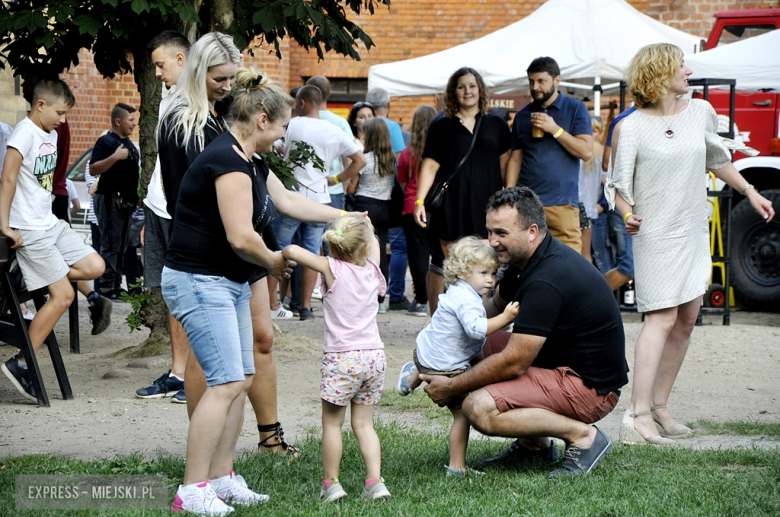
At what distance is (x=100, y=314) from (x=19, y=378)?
2800 mm

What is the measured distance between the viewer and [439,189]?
23.0ft

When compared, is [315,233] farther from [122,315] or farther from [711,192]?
[711,192]

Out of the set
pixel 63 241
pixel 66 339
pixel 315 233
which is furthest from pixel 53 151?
pixel 315 233

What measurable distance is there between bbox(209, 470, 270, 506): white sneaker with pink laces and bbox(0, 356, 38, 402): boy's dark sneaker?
234 centimetres

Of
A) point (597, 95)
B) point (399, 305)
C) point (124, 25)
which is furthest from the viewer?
point (597, 95)

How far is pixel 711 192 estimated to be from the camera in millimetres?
8969

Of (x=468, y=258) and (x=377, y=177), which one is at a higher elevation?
(x=468, y=258)

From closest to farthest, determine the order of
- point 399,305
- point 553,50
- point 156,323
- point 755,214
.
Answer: point 156,323 < point 755,214 < point 399,305 < point 553,50

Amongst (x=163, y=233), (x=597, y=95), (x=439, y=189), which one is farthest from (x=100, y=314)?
(x=597, y=95)

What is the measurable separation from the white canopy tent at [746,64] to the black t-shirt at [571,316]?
676 centimetres

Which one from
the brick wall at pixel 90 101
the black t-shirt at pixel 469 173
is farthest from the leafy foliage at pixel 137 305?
the brick wall at pixel 90 101

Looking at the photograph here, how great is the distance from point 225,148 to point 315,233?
540 cm

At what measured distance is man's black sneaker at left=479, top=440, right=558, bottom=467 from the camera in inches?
177

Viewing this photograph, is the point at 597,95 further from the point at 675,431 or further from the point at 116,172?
the point at 675,431
